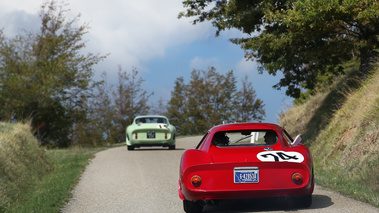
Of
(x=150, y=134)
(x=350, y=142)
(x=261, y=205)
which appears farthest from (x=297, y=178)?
(x=150, y=134)

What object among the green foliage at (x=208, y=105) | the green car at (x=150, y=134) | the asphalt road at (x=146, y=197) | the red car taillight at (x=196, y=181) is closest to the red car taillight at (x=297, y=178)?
the asphalt road at (x=146, y=197)

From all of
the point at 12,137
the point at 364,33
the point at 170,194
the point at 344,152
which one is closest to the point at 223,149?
the point at 170,194

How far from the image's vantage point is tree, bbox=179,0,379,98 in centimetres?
1402

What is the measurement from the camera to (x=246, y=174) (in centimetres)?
700

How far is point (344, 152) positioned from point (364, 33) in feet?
18.9

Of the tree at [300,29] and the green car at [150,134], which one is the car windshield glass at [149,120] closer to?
the green car at [150,134]

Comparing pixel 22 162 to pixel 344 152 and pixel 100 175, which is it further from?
pixel 344 152

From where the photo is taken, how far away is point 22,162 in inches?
573

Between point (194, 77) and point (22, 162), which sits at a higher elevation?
point (194, 77)

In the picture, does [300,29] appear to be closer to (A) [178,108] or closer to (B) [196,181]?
(B) [196,181]

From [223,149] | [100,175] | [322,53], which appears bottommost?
[100,175]

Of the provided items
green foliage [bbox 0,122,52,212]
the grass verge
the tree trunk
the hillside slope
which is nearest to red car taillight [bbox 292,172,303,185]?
the hillside slope

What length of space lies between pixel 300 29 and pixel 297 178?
8.92m

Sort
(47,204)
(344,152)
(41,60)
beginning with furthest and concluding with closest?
(41,60) < (344,152) < (47,204)
